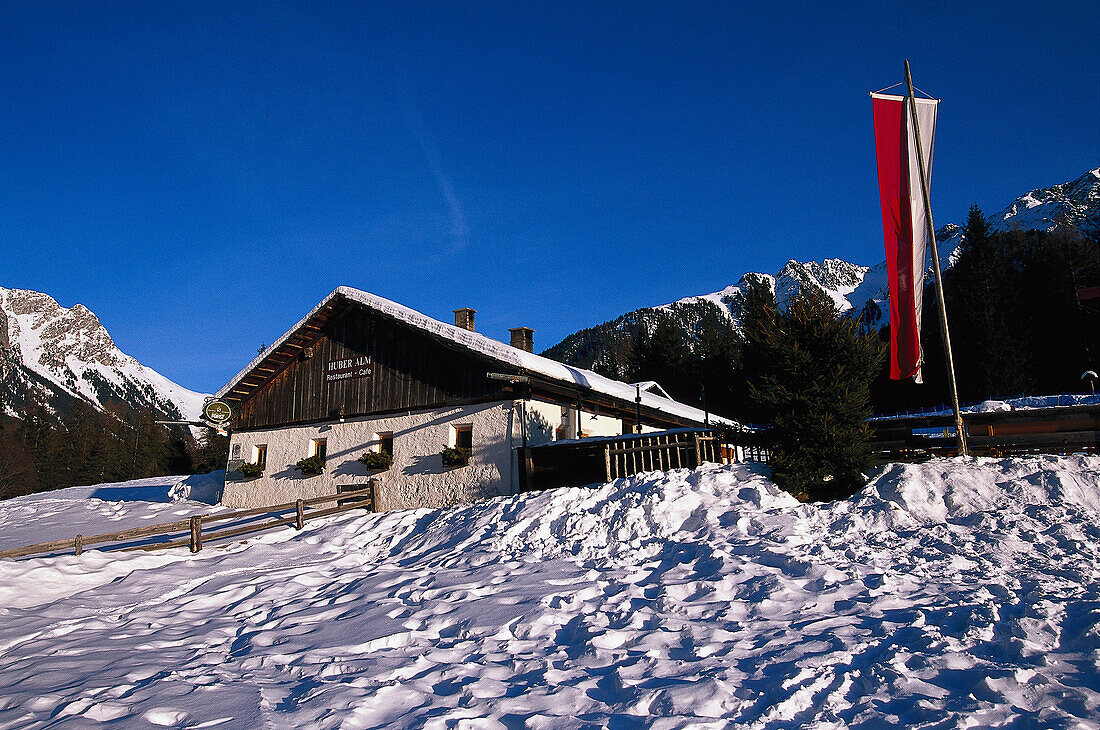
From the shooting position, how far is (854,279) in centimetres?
18575

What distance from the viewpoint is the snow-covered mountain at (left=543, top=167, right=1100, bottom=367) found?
197ft

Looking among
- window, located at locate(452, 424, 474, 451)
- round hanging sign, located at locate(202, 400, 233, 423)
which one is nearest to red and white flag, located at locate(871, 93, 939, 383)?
window, located at locate(452, 424, 474, 451)

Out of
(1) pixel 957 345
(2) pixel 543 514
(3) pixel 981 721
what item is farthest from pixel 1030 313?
(3) pixel 981 721

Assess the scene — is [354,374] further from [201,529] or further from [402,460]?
[201,529]

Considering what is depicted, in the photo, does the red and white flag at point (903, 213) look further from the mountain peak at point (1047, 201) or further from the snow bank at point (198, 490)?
the mountain peak at point (1047, 201)

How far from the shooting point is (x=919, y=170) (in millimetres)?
11539

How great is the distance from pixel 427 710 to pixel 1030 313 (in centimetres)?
3945

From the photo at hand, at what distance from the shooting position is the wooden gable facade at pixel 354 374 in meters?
16.9

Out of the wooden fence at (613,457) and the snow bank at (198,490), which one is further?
the snow bank at (198,490)

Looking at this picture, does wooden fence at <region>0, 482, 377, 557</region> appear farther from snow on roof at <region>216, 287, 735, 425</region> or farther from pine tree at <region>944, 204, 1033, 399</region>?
pine tree at <region>944, 204, 1033, 399</region>

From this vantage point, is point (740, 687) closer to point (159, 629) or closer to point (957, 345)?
point (159, 629)

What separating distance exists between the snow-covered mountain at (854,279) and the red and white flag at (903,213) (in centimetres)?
2103

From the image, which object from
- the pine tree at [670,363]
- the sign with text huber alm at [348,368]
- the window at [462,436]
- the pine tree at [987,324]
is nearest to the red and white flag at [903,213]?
the window at [462,436]

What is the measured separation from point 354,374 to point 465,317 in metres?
4.44
